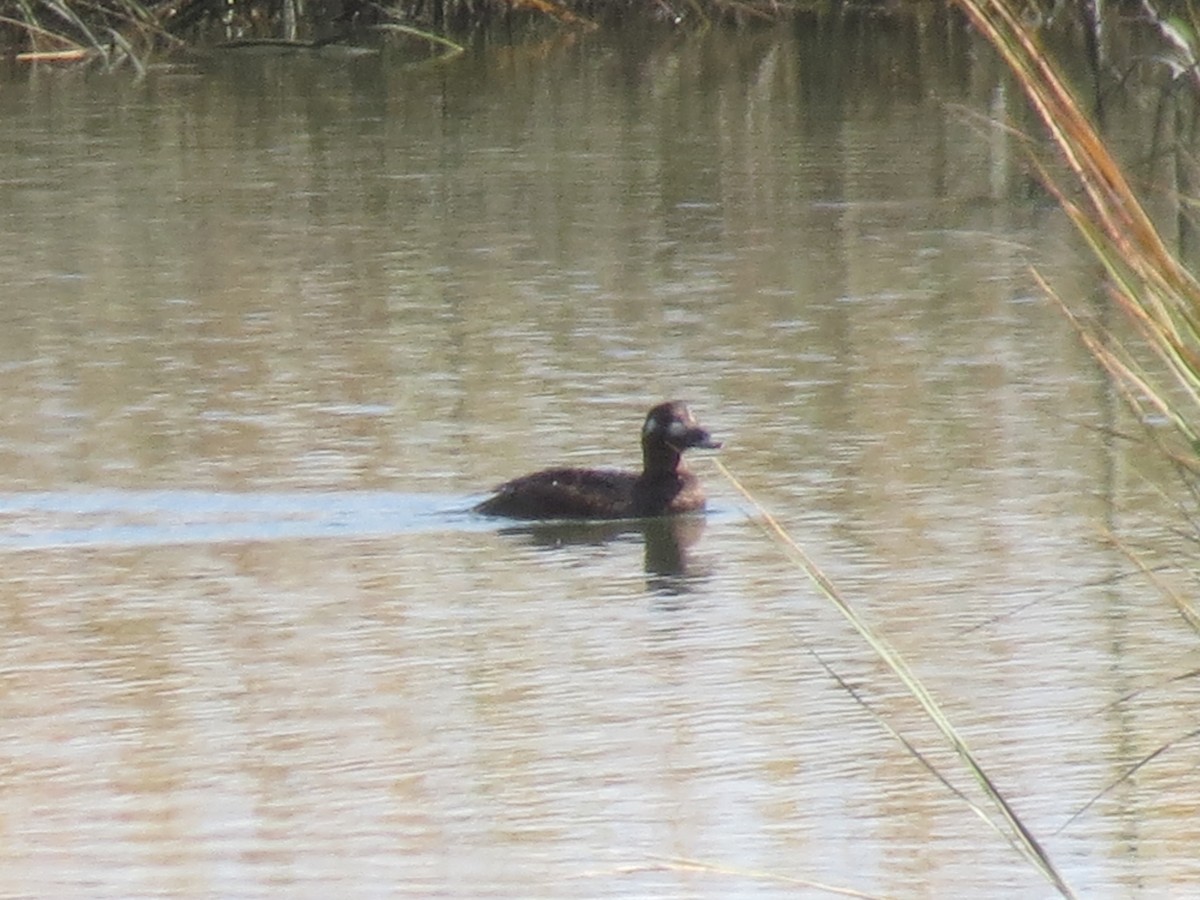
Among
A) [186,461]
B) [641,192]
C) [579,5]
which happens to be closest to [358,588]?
[186,461]

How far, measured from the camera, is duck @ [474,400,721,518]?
305 inches

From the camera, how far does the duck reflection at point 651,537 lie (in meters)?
7.22

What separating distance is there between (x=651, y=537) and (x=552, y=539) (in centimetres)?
31

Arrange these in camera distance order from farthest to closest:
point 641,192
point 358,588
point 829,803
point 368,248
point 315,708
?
point 641,192
point 368,248
point 358,588
point 315,708
point 829,803

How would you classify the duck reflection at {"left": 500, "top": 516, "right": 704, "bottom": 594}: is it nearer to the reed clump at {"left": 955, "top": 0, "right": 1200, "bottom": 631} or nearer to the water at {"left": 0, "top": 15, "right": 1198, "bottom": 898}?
the water at {"left": 0, "top": 15, "right": 1198, "bottom": 898}

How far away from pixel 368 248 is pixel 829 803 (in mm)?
7897

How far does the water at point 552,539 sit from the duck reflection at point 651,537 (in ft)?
0.06

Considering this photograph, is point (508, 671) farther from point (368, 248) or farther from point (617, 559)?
point (368, 248)

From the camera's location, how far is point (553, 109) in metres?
17.6

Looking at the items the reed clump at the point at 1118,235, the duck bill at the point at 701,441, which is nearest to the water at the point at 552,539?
the duck bill at the point at 701,441

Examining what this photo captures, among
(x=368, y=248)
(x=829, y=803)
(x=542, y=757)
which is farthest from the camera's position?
(x=368, y=248)

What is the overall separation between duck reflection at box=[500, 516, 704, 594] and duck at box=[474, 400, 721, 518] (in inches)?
1.4

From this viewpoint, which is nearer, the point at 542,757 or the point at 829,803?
the point at 829,803

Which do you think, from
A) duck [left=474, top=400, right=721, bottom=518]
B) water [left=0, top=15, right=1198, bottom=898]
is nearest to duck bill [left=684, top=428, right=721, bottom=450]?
duck [left=474, top=400, right=721, bottom=518]
